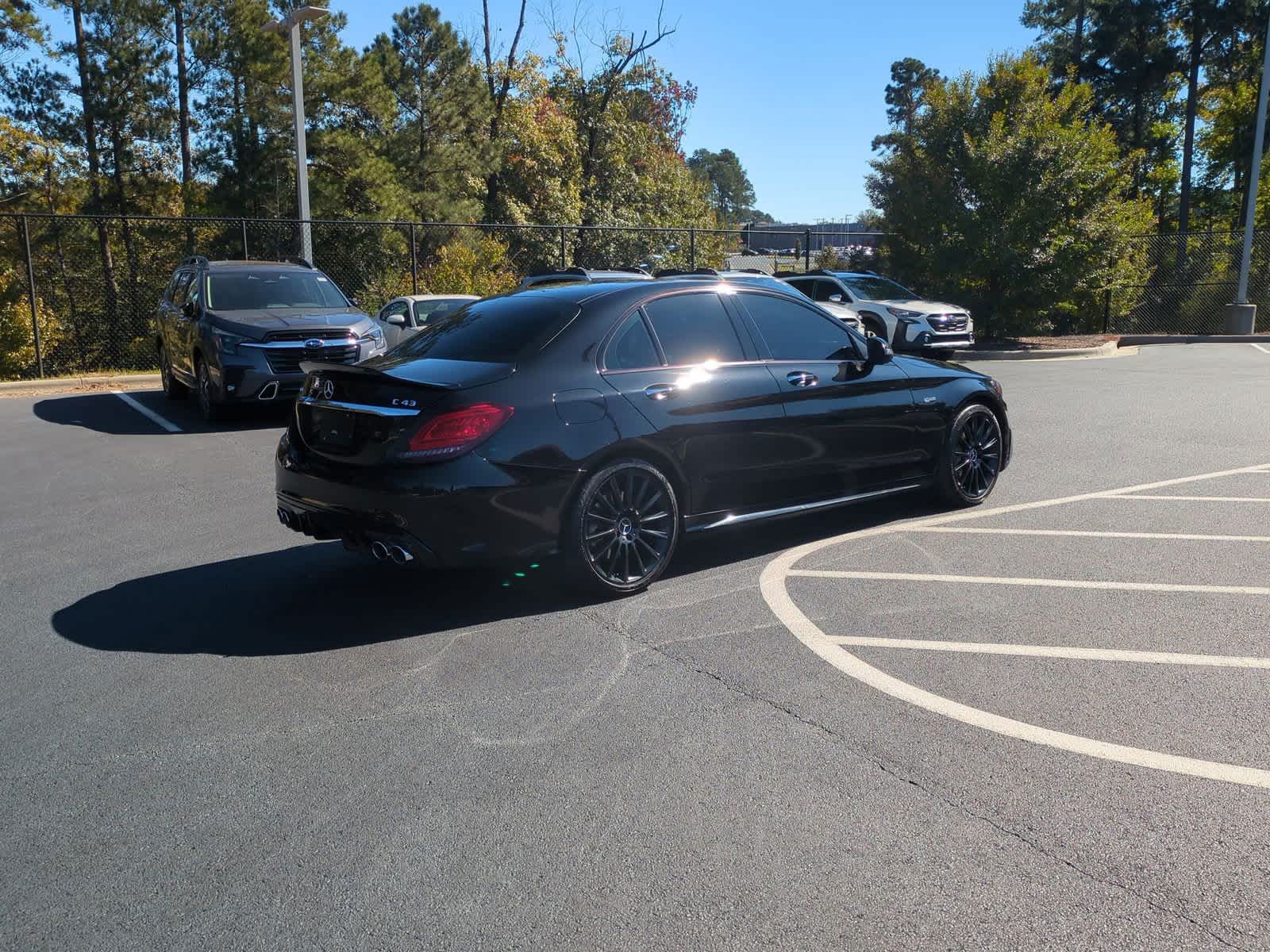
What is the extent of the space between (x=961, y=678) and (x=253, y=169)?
33307 millimetres

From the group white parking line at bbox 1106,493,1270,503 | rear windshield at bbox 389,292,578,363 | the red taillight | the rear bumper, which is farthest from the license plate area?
white parking line at bbox 1106,493,1270,503

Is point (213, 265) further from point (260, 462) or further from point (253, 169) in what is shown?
point (253, 169)

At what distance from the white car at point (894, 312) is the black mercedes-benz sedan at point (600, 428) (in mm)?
11755

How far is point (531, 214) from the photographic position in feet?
140

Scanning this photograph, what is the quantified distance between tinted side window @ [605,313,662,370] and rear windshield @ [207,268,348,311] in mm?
8235

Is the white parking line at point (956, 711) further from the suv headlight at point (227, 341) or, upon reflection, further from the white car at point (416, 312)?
the white car at point (416, 312)

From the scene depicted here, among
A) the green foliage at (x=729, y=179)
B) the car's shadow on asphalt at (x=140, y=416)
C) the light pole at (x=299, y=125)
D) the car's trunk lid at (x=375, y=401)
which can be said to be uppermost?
the green foliage at (x=729, y=179)

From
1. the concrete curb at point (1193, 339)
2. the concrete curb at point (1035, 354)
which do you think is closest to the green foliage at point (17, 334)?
the concrete curb at point (1035, 354)

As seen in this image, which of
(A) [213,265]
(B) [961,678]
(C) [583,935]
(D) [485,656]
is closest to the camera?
(C) [583,935]

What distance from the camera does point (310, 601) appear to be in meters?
5.72

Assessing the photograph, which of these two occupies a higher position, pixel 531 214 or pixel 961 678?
pixel 531 214

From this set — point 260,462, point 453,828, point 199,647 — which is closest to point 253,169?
point 260,462

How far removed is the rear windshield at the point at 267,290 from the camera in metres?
13.0

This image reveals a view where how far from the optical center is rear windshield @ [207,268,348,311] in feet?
42.7
